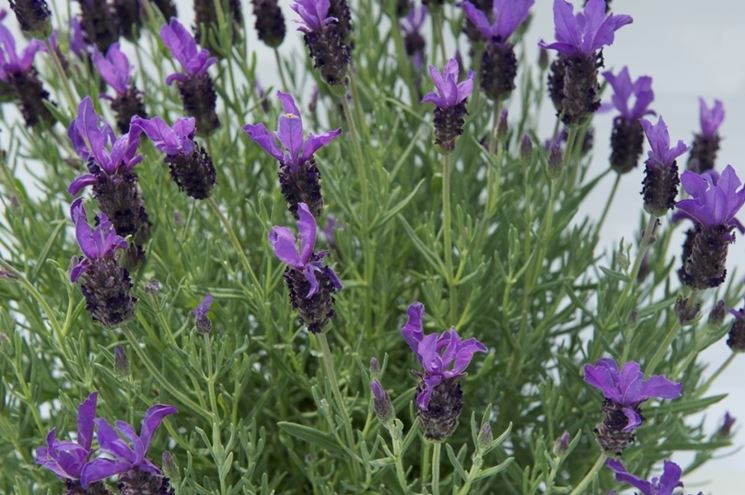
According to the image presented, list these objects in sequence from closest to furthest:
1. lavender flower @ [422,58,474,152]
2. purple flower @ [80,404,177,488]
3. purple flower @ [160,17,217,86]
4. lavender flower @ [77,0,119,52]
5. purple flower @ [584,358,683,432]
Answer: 1. purple flower @ [80,404,177,488]
2. purple flower @ [584,358,683,432]
3. lavender flower @ [422,58,474,152]
4. purple flower @ [160,17,217,86]
5. lavender flower @ [77,0,119,52]

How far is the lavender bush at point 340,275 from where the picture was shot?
128 cm

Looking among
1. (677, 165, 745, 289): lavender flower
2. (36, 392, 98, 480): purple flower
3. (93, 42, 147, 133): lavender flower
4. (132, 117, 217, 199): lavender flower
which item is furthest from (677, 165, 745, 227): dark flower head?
(93, 42, 147, 133): lavender flower

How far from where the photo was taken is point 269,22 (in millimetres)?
1767

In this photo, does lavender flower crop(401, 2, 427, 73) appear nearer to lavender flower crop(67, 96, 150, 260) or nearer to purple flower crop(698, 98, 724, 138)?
purple flower crop(698, 98, 724, 138)

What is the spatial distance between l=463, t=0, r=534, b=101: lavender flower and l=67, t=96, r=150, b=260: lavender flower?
1.88ft

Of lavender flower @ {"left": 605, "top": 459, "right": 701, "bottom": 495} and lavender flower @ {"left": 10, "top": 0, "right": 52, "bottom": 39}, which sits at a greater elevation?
lavender flower @ {"left": 10, "top": 0, "right": 52, "bottom": 39}

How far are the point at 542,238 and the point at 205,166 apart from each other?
54cm

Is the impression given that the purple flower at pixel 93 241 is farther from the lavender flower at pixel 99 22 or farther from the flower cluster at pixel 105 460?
the lavender flower at pixel 99 22

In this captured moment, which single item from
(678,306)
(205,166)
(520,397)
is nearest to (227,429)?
(205,166)

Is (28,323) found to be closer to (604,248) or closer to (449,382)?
(449,382)

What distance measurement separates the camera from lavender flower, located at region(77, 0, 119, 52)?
194 centimetres

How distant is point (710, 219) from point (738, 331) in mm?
303

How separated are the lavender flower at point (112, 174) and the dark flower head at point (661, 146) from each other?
2.13 ft

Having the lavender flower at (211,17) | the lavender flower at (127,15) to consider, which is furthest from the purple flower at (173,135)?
the lavender flower at (127,15)
